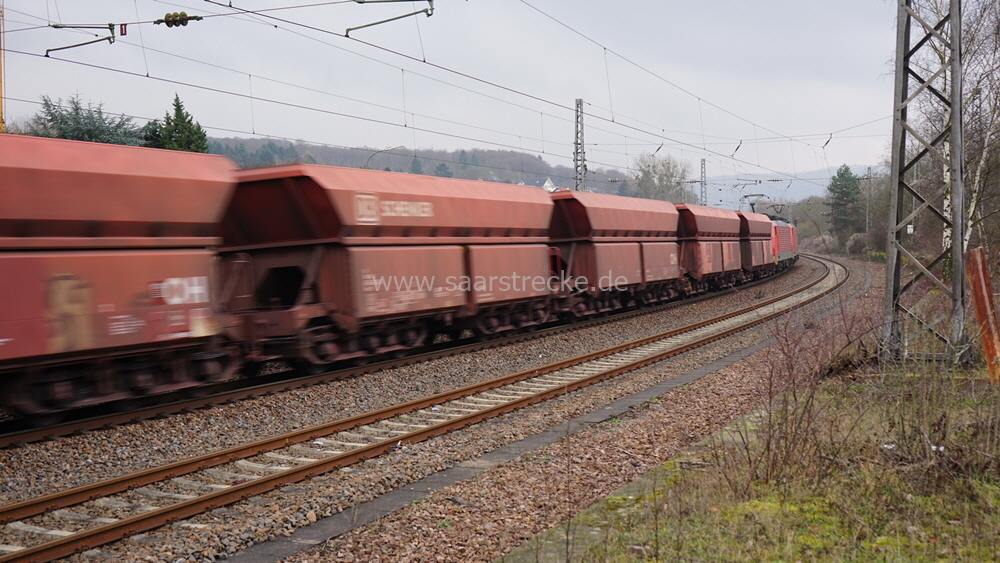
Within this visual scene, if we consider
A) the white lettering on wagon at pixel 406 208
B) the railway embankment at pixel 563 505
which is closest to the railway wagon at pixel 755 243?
the white lettering on wagon at pixel 406 208

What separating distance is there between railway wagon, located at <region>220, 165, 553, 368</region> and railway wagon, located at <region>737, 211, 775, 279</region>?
22804 mm

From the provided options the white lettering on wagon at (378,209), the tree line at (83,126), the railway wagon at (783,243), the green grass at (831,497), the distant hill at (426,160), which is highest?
the distant hill at (426,160)

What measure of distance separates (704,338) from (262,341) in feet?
31.1

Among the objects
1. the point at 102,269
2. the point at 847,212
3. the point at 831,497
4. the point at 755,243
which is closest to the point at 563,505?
the point at 831,497

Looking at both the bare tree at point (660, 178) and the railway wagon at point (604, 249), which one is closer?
the railway wagon at point (604, 249)

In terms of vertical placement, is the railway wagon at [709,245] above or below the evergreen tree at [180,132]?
below

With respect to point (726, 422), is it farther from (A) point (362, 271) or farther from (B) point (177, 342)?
(B) point (177, 342)

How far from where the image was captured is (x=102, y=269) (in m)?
8.57

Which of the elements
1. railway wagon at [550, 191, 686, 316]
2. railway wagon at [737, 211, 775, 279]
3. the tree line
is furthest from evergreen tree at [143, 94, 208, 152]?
railway wagon at [737, 211, 775, 279]

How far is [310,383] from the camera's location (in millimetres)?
11070

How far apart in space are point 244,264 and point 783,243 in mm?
40004

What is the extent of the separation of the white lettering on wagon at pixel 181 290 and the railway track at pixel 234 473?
9.40 feet

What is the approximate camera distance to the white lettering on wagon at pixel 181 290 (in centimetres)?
927

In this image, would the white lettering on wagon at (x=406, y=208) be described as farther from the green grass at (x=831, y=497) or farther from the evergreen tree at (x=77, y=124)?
the evergreen tree at (x=77, y=124)
